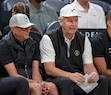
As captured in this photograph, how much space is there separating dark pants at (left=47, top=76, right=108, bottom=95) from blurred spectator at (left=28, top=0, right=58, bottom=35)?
120cm

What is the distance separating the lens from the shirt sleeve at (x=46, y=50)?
347 cm

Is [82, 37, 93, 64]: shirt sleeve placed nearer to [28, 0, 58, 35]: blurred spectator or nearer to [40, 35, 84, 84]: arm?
[40, 35, 84, 84]: arm

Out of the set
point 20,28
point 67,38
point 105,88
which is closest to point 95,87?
point 105,88

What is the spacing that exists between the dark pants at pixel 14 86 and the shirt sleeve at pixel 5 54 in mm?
254

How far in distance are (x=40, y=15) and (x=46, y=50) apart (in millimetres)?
1189

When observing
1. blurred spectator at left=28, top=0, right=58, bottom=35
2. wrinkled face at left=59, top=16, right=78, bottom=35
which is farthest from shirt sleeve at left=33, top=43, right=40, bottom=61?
blurred spectator at left=28, top=0, right=58, bottom=35

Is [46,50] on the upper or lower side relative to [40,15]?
lower

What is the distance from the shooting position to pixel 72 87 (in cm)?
333

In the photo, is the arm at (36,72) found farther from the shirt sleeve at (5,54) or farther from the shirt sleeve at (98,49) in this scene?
the shirt sleeve at (98,49)

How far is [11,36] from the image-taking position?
3414 mm

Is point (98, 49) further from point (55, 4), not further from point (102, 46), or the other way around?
point (55, 4)

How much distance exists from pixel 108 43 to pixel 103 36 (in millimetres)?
87

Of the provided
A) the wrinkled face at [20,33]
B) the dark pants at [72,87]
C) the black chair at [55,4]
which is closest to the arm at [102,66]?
the dark pants at [72,87]

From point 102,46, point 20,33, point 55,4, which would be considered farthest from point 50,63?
point 55,4
